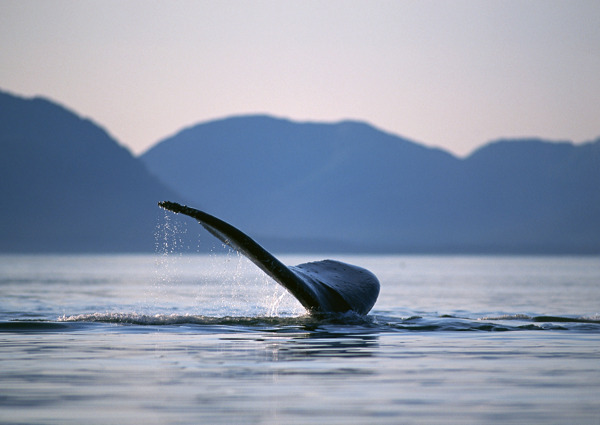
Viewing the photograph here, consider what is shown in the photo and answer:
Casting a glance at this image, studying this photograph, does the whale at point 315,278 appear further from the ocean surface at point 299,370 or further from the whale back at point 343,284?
the ocean surface at point 299,370

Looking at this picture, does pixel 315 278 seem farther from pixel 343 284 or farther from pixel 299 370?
pixel 299 370

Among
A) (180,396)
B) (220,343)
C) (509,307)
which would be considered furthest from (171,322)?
(509,307)

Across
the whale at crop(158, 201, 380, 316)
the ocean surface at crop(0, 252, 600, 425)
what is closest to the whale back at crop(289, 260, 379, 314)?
the whale at crop(158, 201, 380, 316)

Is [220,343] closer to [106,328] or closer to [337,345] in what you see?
[337,345]

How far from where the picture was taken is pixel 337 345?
11414 millimetres

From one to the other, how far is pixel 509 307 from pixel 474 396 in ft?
48.7

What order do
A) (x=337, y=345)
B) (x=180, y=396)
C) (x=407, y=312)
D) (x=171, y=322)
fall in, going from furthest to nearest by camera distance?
(x=407, y=312) < (x=171, y=322) < (x=337, y=345) < (x=180, y=396)

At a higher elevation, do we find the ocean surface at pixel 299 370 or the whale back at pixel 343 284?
the whale back at pixel 343 284

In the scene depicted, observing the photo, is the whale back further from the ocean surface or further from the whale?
the ocean surface

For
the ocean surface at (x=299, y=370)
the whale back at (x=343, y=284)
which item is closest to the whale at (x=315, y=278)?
the whale back at (x=343, y=284)

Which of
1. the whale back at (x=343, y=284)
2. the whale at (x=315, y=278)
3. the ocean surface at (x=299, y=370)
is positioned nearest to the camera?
the ocean surface at (x=299, y=370)

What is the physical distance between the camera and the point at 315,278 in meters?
13.9

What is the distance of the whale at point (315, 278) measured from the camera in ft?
39.3

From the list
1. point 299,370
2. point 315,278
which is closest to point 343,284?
point 315,278
